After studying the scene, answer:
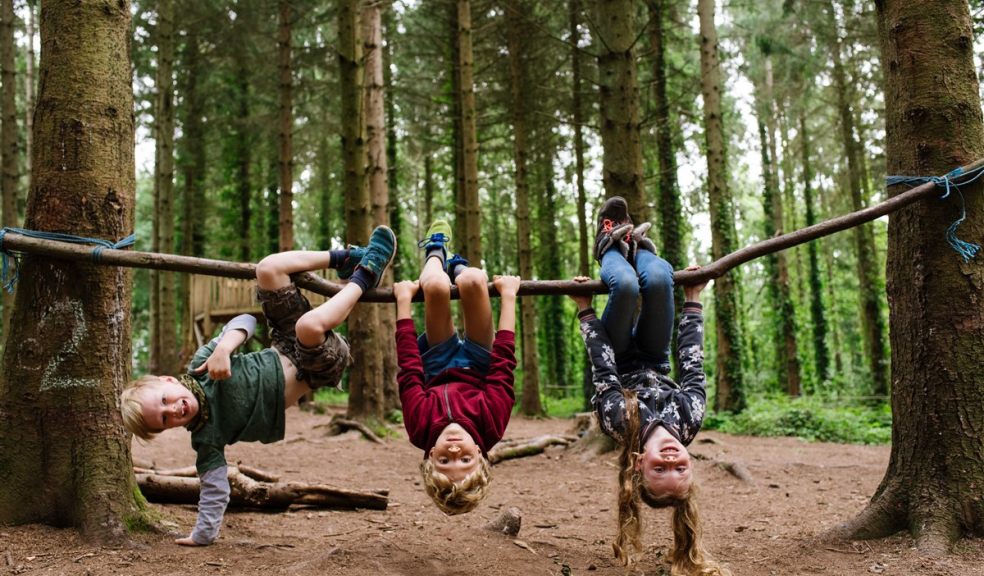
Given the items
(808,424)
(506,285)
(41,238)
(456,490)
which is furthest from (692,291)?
(808,424)

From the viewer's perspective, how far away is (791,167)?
81.1 feet

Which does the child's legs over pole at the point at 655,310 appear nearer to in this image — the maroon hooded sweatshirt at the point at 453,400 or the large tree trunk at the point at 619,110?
Result: the maroon hooded sweatshirt at the point at 453,400

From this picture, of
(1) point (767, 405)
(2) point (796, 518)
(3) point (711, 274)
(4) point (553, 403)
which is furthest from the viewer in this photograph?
(4) point (553, 403)

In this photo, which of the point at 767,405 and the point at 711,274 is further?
the point at 767,405

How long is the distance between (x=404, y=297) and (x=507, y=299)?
1.82 feet

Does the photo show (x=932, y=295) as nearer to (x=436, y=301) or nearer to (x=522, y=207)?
(x=436, y=301)

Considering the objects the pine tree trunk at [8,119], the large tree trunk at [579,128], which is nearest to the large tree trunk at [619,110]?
the large tree trunk at [579,128]

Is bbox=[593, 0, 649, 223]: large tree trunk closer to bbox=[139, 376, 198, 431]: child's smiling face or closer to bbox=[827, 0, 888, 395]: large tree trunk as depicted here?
bbox=[139, 376, 198, 431]: child's smiling face

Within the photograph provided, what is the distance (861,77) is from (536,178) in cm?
857

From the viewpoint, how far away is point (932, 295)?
164 inches

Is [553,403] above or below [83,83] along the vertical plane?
below

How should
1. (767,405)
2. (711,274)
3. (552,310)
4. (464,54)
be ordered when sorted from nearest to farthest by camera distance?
1. (711,274)
2. (464,54)
3. (767,405)
4. (552,310)

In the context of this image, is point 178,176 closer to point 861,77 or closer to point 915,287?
point 861,77

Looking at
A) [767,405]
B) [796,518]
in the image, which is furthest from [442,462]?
[767,405]
